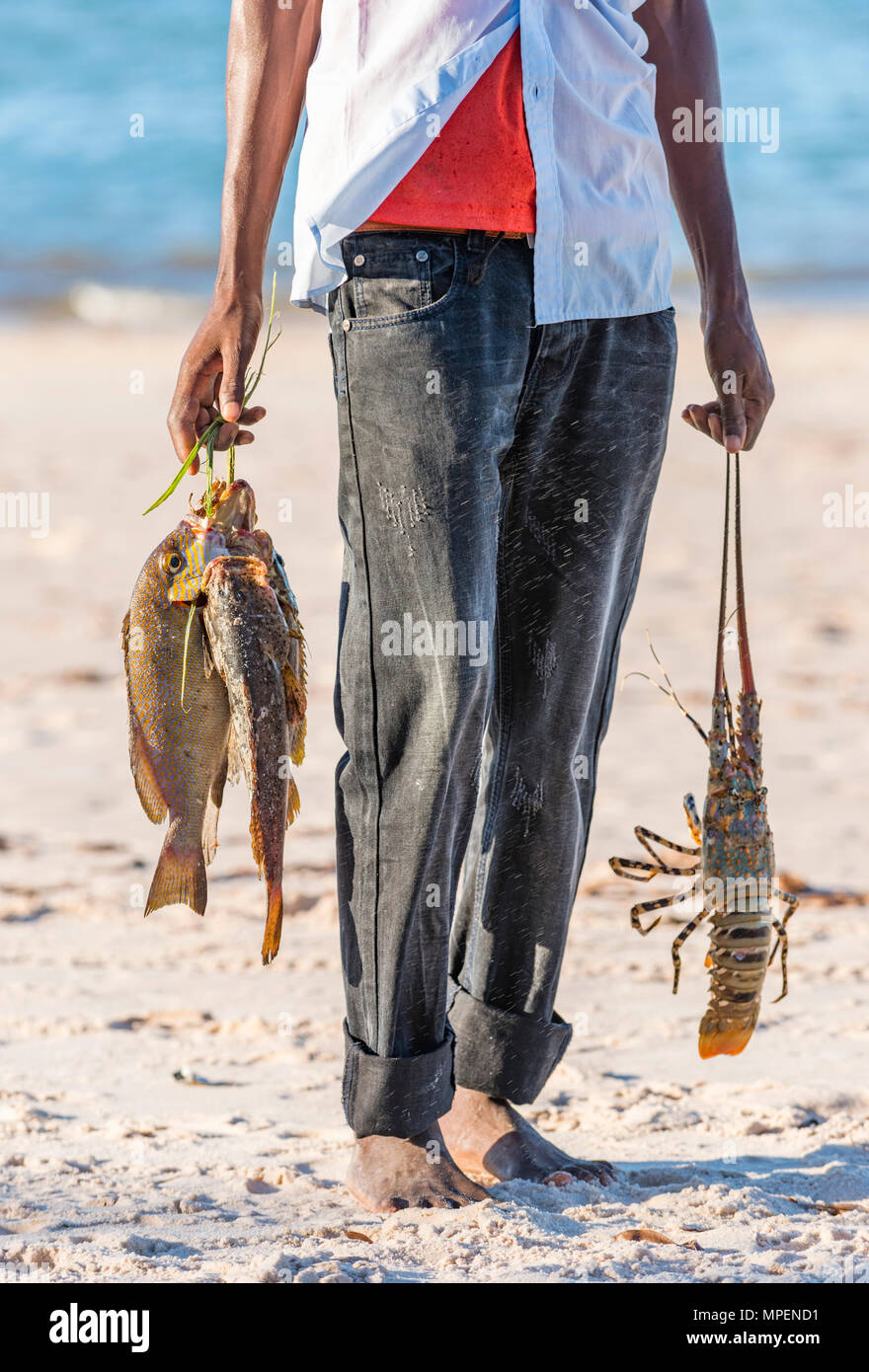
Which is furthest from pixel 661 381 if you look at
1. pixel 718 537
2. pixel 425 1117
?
pixel 718 537

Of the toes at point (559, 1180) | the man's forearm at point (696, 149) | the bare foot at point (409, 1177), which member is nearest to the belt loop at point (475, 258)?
the man's forearm at point (696, 149)

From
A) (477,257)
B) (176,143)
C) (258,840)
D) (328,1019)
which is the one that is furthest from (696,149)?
(176,143)

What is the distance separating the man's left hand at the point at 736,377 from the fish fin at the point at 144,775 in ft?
3.50

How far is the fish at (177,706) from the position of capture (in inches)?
88.7

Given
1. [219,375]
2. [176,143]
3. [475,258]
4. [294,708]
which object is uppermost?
[176,143]

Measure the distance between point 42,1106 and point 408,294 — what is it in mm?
1660

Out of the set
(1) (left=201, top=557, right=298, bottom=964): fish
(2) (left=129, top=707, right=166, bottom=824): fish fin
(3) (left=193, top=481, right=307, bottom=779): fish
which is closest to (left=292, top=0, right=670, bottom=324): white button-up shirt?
(3) (left=193, top=481, right=307, bottom=779): fish

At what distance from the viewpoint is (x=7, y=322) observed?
47.8 feet

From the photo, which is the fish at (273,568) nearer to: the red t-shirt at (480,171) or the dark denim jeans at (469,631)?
the dark denim jeans at (469,631)

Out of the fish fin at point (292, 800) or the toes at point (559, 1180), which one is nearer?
the fish fin at point (292, 800)

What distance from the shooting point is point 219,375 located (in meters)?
2.23

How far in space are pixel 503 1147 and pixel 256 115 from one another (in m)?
1.71

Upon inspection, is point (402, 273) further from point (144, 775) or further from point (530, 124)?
point (144, 775)

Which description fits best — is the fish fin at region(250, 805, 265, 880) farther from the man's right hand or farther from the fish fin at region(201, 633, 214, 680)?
the man's right hand
